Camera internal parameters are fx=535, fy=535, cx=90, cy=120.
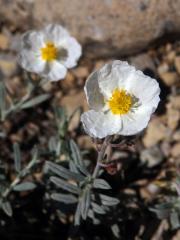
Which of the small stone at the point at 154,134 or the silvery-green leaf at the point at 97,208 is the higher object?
the silvery-green leaf at the point at 97,208

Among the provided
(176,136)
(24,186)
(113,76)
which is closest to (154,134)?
(176,136)

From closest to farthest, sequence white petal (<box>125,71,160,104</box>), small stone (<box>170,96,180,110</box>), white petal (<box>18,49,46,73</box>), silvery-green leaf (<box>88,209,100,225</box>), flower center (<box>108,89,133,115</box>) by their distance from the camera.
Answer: white petal (<box>125,71,160,104</box>) → flower center (<box>108,89,133,115</box>) → silvery-green leaf (<box>88,209,100,225</box>) → white petal (<box>18,49,46,73</box>) → small stone (<box>170,96,180,110</box>)

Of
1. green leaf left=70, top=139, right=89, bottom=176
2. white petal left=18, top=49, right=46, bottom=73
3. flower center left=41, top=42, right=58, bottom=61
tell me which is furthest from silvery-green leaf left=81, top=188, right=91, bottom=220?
flower center left=41, top=42, right=58, bottom=61

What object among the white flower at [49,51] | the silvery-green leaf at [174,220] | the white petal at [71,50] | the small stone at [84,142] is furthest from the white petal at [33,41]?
the silvery-green leaf at [174,220]

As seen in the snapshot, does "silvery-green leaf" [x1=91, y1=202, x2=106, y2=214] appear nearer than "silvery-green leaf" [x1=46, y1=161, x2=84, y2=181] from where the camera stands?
No

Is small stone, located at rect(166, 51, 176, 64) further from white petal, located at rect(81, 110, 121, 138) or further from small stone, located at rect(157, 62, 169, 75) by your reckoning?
white petal, located at rect(81, 110, 121, 138)

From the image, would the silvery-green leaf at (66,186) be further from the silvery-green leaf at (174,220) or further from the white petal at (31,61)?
the white petal at (31,61)

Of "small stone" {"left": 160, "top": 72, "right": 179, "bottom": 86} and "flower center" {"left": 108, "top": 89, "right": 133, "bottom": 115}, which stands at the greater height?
Result: "flower center" {"left": 108, "top": 89, "right": 133, "bottom": 115}

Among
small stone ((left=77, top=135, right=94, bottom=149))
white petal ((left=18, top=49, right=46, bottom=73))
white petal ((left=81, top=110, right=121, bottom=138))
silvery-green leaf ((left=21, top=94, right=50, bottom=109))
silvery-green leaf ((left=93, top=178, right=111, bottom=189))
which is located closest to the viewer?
white petal ((left=81, top=110, right=121, bottom=138))
